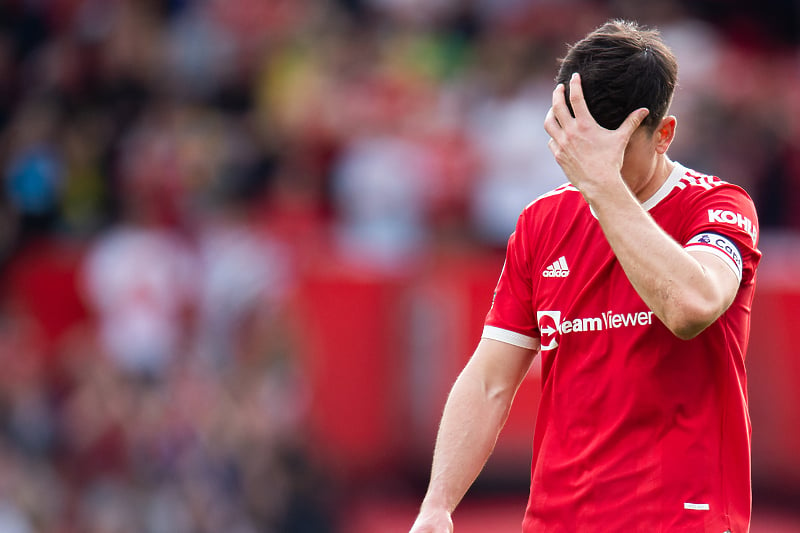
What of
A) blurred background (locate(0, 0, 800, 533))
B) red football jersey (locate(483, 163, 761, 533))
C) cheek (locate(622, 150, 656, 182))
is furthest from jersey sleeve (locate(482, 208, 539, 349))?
blurred background (locate(0, 0, 800, 533))

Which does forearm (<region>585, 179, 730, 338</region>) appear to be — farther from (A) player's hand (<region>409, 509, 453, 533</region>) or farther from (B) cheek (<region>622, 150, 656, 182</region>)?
(A) player's hand (<region>409, 509, 453, 533</region>)

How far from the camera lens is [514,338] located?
4.24m

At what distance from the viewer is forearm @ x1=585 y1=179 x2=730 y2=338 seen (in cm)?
354

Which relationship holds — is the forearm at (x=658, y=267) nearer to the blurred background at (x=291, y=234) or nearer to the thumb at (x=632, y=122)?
the thumb at (x=632, y=122)

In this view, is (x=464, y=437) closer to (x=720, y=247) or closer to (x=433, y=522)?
(x=433, y=522)

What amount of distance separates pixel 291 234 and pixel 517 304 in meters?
6.91

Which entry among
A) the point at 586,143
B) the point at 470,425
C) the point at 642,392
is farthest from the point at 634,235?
the point at 470,425

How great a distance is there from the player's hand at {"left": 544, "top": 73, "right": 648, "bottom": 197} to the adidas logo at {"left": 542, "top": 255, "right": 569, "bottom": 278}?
41 centimetres

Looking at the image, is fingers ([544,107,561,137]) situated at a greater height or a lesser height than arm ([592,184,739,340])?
greater

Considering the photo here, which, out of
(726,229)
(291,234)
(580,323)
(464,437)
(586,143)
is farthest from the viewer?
(291,234)

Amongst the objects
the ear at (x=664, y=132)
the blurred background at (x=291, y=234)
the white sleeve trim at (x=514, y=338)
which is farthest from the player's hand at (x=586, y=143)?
the blurred background at (x=291, y=234)

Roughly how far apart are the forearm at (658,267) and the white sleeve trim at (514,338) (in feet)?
2.21

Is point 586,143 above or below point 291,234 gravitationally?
above

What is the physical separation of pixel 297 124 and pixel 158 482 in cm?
382
